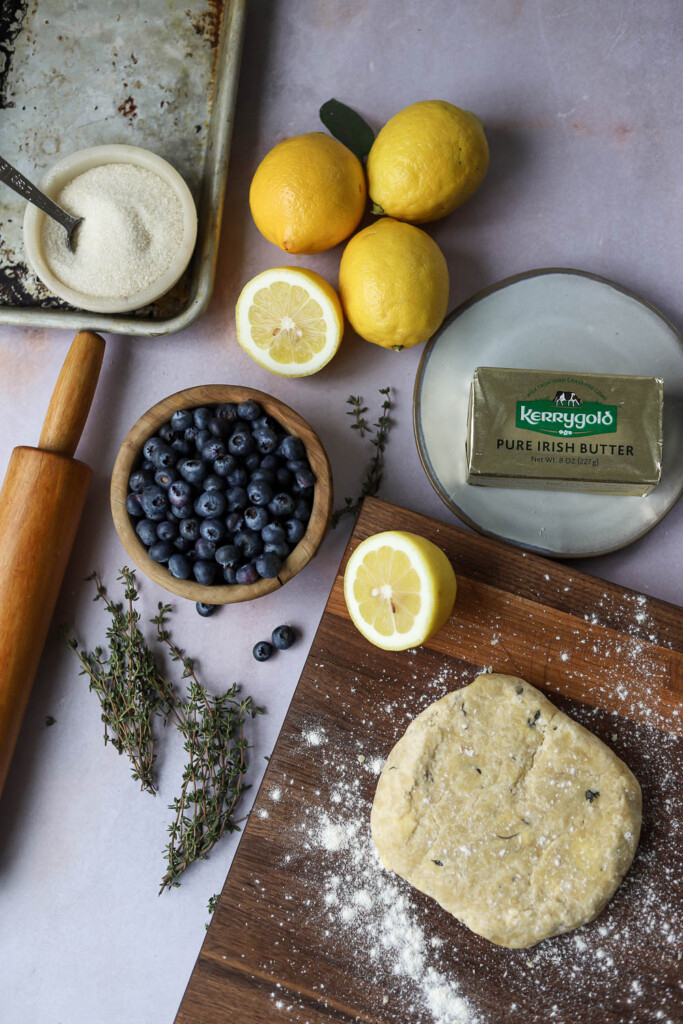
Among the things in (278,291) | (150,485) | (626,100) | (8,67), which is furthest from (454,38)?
(150,485)

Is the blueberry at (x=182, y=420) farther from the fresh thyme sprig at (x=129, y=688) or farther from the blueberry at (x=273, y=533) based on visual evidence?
the fresh thyme sprig at (x=129, y=688)

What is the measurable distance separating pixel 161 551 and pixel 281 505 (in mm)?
273

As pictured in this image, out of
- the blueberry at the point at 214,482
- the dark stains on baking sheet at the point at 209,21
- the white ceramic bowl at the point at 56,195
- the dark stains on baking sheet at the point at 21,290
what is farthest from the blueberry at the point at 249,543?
the dark stains on baking sheet at the point at 209,21

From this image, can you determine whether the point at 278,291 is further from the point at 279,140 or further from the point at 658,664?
the point at 658,664

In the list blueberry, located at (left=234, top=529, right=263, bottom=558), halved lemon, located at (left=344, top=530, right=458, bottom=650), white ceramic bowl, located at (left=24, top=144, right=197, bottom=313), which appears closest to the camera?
halved lemon, located at (left=344, top=530, right=458, bottom=650)

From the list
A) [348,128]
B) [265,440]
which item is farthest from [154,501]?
[348,128]

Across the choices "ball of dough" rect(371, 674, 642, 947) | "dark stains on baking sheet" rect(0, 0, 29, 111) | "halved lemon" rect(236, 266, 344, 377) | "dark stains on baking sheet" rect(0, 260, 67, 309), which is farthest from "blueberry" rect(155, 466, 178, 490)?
"dark stains on baking sheet" rect(0, 0, 29, 111)

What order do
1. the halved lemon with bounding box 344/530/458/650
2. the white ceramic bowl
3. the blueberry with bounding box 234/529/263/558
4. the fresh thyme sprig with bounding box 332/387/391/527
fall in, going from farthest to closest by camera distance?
the fresh thyme sprig with bounding box 332/387/391/527
the white ceramic bowl
the blueberry with bounding box 234/529/263/558
the halved lemon with bounding box 344/530/458/650

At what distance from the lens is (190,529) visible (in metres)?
1.55

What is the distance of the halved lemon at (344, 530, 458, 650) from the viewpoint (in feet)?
4.69

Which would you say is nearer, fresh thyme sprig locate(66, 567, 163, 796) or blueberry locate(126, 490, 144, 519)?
blueberry locate(126, 490, 144, 519)

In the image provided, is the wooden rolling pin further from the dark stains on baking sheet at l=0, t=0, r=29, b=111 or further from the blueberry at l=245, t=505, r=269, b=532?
→ the dark stains on baking sheet at l=0, t=0, r=29, b=111

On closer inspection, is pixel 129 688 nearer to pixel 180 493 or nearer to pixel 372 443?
pixel 180 493

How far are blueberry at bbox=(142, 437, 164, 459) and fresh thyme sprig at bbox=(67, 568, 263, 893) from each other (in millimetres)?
320
